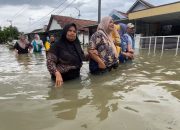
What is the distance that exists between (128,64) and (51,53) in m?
3.36

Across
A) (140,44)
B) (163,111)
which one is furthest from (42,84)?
(140,44)

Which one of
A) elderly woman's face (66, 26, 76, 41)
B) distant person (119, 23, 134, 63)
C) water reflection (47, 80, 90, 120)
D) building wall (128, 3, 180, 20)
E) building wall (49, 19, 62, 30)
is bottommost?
water reflection (47, 80, 90, 120)

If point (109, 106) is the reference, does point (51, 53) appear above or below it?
above

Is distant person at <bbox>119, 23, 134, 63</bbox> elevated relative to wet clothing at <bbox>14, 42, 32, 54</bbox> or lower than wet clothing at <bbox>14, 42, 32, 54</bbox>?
elevated

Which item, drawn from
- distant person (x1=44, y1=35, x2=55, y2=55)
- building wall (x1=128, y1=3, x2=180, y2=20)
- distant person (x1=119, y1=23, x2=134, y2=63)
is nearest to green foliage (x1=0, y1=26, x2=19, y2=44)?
building wall (x1=128, y1=3, x2=180, y2=20)

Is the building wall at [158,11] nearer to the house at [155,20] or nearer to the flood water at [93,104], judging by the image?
the house at [155,20]

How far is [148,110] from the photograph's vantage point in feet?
10.8

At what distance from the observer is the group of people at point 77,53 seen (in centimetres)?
508

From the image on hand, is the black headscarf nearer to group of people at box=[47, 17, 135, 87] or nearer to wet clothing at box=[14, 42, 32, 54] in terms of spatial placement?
group of people at box=[47, 17, 135, 87]

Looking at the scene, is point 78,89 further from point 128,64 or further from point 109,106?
point 128,64

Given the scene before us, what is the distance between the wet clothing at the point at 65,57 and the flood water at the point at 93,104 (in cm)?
26

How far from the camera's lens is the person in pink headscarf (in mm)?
5687

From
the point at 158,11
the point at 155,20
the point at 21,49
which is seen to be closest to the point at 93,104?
the point at 21,49

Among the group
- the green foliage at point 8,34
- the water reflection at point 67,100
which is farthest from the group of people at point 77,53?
the green foliage at point 8,34
